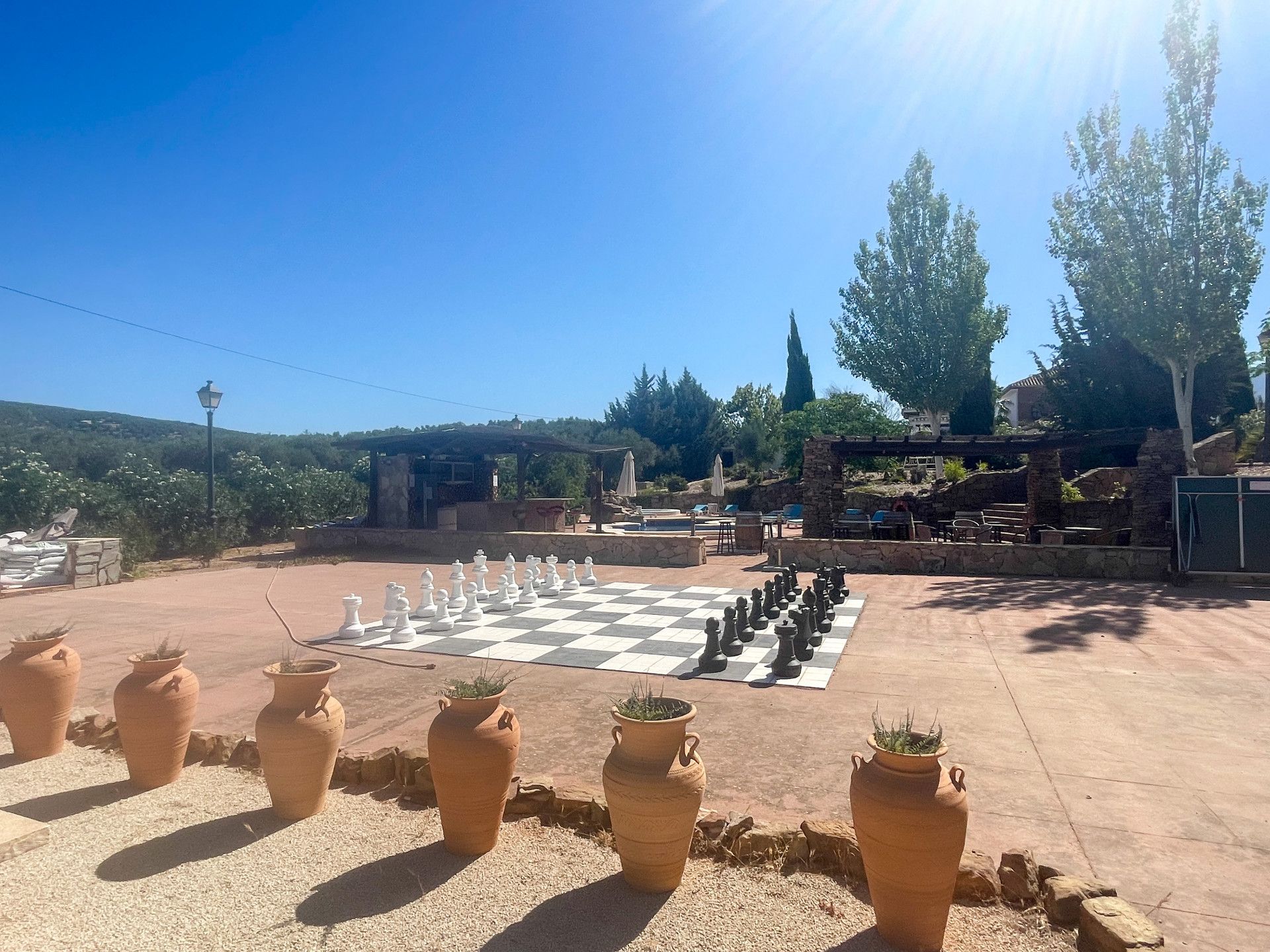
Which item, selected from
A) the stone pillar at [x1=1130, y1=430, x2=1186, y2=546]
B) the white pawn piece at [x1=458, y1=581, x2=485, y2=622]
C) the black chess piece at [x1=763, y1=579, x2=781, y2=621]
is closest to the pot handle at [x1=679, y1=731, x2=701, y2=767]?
the black chess piece at [x1=763, y1=579, x2=781, y2=621]

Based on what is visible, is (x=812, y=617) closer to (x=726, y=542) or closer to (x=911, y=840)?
(x=911, y=840)

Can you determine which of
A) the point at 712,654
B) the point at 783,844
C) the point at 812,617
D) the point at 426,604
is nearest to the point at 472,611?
the point at 426,604

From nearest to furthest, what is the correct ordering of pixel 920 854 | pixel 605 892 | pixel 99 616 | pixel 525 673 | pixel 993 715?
pixel 920 854, pixel 605 892, pixel 993 715, pixel 525 673, pixel 99 616

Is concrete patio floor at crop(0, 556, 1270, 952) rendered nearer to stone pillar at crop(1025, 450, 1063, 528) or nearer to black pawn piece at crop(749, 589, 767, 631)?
black pawn piece at crop(749, 589, 767, 631)

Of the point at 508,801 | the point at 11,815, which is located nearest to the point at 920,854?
the point at 508,801

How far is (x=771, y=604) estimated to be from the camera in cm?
733

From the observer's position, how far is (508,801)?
308 cm

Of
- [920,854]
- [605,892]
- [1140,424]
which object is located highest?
[1140,424]

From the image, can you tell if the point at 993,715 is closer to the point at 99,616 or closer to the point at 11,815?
the point at 11,815

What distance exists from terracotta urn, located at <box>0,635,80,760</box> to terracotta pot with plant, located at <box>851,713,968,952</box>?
4.18 m

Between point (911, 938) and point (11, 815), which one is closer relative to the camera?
point (911, 938)

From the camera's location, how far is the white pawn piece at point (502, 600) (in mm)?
8156

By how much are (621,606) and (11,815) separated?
587cm

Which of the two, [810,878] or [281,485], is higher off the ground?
[281,485]
